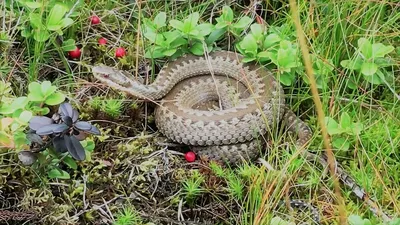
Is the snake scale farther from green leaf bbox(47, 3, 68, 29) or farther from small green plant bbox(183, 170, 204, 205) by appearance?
green leaf bbox(47, 3, 68, 29)

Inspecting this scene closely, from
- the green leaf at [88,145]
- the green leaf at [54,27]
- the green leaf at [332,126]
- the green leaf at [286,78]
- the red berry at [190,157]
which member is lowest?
the red berry at [190,157]

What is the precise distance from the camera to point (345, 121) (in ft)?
15.8

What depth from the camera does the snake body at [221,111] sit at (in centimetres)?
509

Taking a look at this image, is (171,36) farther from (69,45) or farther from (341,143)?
(341,143)

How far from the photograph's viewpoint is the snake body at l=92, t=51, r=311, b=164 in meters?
5.09

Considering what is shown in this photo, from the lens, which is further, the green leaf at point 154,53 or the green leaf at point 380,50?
the green leaf at point 154,53

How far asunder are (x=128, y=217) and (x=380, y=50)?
216 centimetres

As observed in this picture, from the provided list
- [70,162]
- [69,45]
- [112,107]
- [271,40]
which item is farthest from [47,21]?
[271,40]

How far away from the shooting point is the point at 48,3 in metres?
5.30

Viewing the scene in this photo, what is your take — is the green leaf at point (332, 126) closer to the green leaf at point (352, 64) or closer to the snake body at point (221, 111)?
the snake body at point (221, 111)

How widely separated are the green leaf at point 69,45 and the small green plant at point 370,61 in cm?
197

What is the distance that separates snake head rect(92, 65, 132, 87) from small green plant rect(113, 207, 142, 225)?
3.47 feet

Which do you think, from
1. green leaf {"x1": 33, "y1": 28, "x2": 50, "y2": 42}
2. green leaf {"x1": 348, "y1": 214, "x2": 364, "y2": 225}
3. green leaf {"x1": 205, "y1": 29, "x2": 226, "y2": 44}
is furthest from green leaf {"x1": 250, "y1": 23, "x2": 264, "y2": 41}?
green leaf {"x1": 348, "y1": 214, "x2": 364, "y2": 225}

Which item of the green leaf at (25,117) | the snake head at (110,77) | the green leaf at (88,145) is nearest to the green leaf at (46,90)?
the green leaf at (25,117)
